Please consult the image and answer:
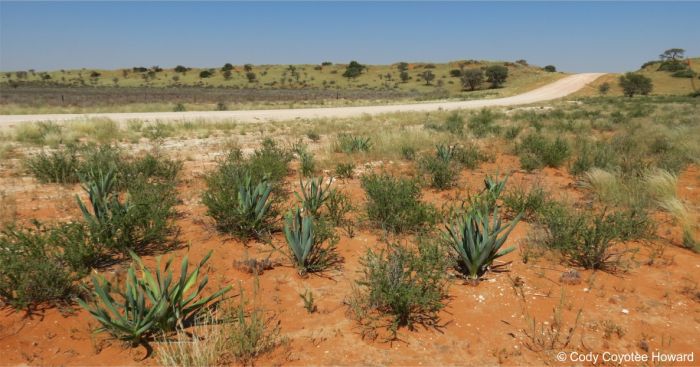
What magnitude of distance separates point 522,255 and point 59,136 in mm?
13305

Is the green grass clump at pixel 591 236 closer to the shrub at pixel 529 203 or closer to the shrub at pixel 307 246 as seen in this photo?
the shrub at pixel 529 203

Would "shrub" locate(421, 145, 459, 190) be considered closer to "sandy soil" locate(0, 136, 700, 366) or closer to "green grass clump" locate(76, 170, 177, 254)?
"sandy soil" locate(0, 136, 700, 366)

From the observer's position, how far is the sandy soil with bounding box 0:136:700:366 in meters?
2.91

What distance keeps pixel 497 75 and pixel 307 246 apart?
64.1 metres

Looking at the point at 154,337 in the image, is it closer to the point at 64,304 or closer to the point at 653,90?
the point at 64,304

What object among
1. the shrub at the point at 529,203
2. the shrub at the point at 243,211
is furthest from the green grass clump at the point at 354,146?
the shrub at the point at 243,211

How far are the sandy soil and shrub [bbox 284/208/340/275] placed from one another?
0.50ft

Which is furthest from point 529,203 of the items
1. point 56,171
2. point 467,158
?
point 56,171

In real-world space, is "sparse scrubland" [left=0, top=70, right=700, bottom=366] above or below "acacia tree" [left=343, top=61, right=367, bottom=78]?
below

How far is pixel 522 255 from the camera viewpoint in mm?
4359

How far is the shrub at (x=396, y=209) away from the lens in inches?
197

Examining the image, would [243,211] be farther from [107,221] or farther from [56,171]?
[56,171]

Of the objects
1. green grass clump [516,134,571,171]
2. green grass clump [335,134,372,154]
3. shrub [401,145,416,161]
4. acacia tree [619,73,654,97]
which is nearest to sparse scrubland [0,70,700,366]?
green grass clump [516,134,571,171]

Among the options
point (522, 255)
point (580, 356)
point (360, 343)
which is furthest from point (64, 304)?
point (522, 255)
